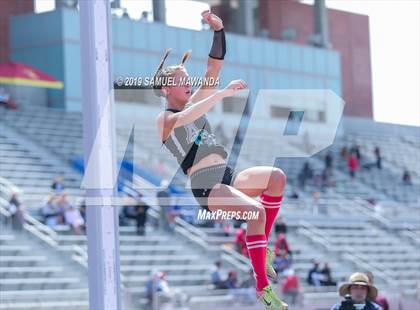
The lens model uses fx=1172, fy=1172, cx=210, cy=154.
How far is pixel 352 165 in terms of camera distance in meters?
25.7

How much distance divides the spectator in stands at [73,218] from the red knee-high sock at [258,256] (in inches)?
452

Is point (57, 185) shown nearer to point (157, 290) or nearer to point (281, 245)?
point (281, 245)

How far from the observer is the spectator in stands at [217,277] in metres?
16.2

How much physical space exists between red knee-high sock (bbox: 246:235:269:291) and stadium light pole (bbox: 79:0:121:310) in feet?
2.04

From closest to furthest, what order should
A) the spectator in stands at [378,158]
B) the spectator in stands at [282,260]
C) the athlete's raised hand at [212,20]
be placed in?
the athlete's raised hand at [212,20]
the spectator in stands at [282,260]
the spectator in stands at [378,158]

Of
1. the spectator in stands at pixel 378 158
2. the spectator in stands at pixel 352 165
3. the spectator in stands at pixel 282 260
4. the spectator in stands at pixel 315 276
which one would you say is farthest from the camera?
the spectator in stands at pixel 378 158

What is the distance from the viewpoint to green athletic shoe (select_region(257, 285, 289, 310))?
5188 mm

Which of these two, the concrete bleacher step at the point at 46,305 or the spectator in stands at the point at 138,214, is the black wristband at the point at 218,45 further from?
the spectator in stands at the point at 138,214

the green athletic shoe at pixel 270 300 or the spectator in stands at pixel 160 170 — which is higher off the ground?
the green athletic shoe at pixel 270 300

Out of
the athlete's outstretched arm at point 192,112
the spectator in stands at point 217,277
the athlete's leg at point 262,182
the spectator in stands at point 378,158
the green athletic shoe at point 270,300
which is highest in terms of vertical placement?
the athlete's outstretched arm at point 192,112

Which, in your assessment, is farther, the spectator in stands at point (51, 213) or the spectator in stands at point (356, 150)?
the spectator in stands at point (356, 150)

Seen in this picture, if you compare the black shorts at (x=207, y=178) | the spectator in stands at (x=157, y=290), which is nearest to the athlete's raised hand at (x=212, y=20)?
the black shorts at (x=207, y=178)

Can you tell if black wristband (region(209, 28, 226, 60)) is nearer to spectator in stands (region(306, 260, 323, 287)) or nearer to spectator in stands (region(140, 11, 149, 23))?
spectator in stands (region(306, 260, 323, 287))

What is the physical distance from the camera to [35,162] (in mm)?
20156
